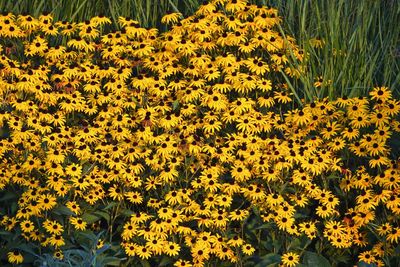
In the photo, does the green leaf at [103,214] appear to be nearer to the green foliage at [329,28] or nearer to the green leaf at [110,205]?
the green leaf at [110,205]

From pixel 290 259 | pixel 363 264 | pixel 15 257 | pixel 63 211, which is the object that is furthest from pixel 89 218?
pixel 363 264

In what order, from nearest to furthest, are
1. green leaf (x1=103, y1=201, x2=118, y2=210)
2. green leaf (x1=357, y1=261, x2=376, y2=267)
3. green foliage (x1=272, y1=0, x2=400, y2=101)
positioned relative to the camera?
green leaf (x1=357, y1=261, x2=376, y2=267) → green leaf (x1=103, y1=201, x2=118, y2=210) → green foliage (x1=272, y1=0, x2=400, y2=101)

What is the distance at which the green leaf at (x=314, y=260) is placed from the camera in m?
5.42

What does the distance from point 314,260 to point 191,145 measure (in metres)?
1.11

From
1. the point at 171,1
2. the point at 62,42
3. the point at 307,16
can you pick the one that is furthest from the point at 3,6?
the point at 307,16

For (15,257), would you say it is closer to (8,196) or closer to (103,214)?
(8,196)

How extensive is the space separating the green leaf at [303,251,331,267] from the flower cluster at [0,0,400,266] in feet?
0.35

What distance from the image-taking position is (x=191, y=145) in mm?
5812

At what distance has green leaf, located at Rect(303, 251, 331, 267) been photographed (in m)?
5.42

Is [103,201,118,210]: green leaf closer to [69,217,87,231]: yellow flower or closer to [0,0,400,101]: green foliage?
[69,217,87,231]: yellow flower

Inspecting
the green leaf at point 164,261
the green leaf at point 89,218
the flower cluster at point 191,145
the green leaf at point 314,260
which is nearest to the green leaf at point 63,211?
the flower cluster at point 191,145

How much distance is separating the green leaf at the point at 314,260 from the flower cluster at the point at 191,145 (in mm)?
108

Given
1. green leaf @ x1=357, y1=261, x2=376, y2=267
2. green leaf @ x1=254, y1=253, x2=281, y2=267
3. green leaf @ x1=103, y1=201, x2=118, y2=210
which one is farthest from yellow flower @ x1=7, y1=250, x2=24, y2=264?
green leaf @ x1=357, y1=261, x2=376, y2=267

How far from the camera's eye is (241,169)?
5680 millimetres
